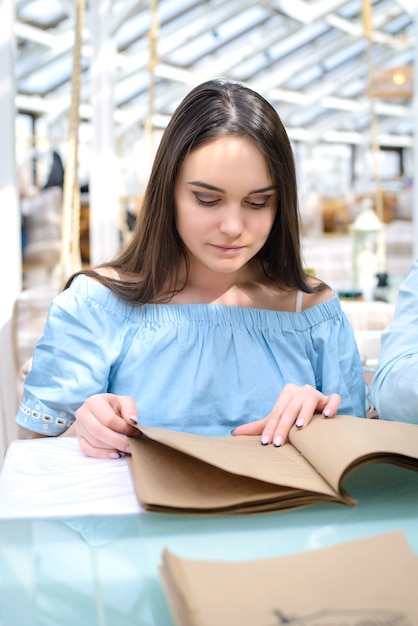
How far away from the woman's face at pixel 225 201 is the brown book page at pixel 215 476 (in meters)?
0.39

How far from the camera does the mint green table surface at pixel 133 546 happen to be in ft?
1.27

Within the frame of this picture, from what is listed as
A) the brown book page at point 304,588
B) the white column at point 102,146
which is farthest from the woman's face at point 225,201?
the white column at point 102,146

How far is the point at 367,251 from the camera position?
254 cm

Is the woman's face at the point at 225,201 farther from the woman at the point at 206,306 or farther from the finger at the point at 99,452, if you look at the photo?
the finger at the point at 99,452

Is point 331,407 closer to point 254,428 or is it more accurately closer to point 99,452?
point 254,428

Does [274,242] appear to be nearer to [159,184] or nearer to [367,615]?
[159,184]

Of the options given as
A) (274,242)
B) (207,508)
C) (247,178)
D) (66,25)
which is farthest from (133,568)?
(66,25)

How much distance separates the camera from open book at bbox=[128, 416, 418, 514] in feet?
1.72

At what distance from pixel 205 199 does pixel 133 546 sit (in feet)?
1.83

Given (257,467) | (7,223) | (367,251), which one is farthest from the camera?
(367,251)

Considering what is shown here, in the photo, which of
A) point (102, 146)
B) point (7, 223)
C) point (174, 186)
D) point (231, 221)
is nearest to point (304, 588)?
point (231, 221)

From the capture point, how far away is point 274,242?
1130mm

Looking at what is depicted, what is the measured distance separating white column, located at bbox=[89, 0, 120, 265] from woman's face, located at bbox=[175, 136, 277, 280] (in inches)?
78.8

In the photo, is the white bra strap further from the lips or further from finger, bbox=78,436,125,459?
finger, bbox=78,436,125,459
